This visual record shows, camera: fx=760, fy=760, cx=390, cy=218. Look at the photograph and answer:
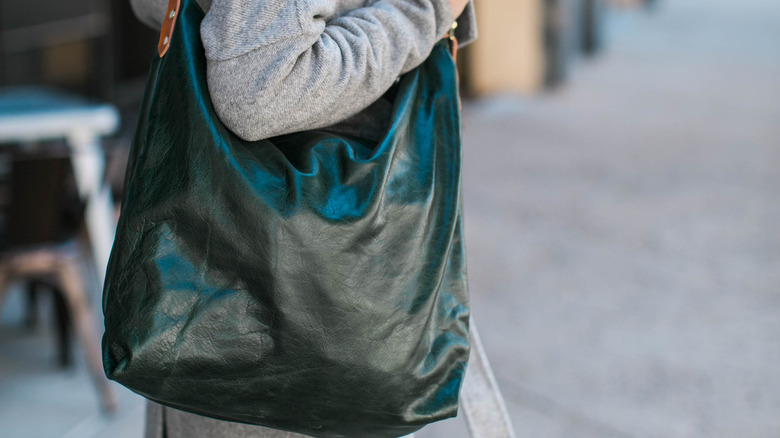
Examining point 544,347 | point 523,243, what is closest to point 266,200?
point 544,347

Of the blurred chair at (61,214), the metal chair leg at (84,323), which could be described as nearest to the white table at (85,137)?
the blurred chair at (61,214)

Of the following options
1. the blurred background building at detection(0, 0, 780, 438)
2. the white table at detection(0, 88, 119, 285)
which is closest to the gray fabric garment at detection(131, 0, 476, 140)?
the blurred background building at detection(0, 0, 780, 438)

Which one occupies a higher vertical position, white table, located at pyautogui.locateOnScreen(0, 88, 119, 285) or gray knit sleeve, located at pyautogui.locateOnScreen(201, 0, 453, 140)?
gray knit sleeve, located at pyautogui.locateOnScreen(201, 0, 453, 140)

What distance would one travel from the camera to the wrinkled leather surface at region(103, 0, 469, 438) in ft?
3.19

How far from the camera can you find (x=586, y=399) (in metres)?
2.96

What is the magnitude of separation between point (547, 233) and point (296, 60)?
397 cm

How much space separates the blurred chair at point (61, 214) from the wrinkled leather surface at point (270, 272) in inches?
82.4

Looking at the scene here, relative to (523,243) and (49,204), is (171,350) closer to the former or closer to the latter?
(49,204)

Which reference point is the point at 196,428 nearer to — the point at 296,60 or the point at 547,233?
the point at 296,60

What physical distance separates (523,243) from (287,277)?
12.4ft

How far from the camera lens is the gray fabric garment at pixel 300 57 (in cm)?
94

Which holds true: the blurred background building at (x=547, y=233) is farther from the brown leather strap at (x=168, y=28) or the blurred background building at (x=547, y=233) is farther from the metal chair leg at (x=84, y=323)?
the brown leather strap at (x=168, y=28)

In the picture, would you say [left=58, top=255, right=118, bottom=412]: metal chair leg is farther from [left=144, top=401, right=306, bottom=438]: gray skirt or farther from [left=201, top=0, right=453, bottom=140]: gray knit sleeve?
[left=201, top=0, right=453, bottom=140]: gray knit sleeve

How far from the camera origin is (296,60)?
3.13 feet
